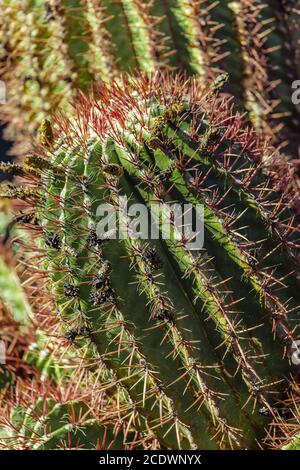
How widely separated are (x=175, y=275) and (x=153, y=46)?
1.15 meters

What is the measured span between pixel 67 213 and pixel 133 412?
1.80 ft

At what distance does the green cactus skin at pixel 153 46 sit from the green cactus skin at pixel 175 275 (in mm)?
800

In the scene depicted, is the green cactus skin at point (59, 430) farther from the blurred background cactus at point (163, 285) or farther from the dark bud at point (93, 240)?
the dark bud at point (93, 240)

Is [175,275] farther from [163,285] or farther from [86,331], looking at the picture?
[86,331]

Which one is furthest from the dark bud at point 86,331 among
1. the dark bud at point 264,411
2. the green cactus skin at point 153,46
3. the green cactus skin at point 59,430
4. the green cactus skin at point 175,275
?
the green cactus skin at point 153,46

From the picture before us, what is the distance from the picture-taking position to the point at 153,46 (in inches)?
111

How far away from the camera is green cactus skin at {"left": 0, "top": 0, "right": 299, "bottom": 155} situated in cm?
284

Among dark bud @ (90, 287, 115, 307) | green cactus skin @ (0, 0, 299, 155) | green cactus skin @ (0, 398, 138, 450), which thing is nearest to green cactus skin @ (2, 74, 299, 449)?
dark bud @ (90, 287, 115, 307)

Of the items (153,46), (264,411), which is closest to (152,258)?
(264,411)

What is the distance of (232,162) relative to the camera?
2076mm

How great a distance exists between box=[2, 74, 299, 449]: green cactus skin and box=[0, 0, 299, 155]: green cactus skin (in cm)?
80

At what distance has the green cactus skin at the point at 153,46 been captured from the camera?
284 cm

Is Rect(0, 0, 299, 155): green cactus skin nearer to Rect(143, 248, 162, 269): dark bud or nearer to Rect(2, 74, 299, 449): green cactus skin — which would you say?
Rect(2, 74, 299, 449): green cactus skin
